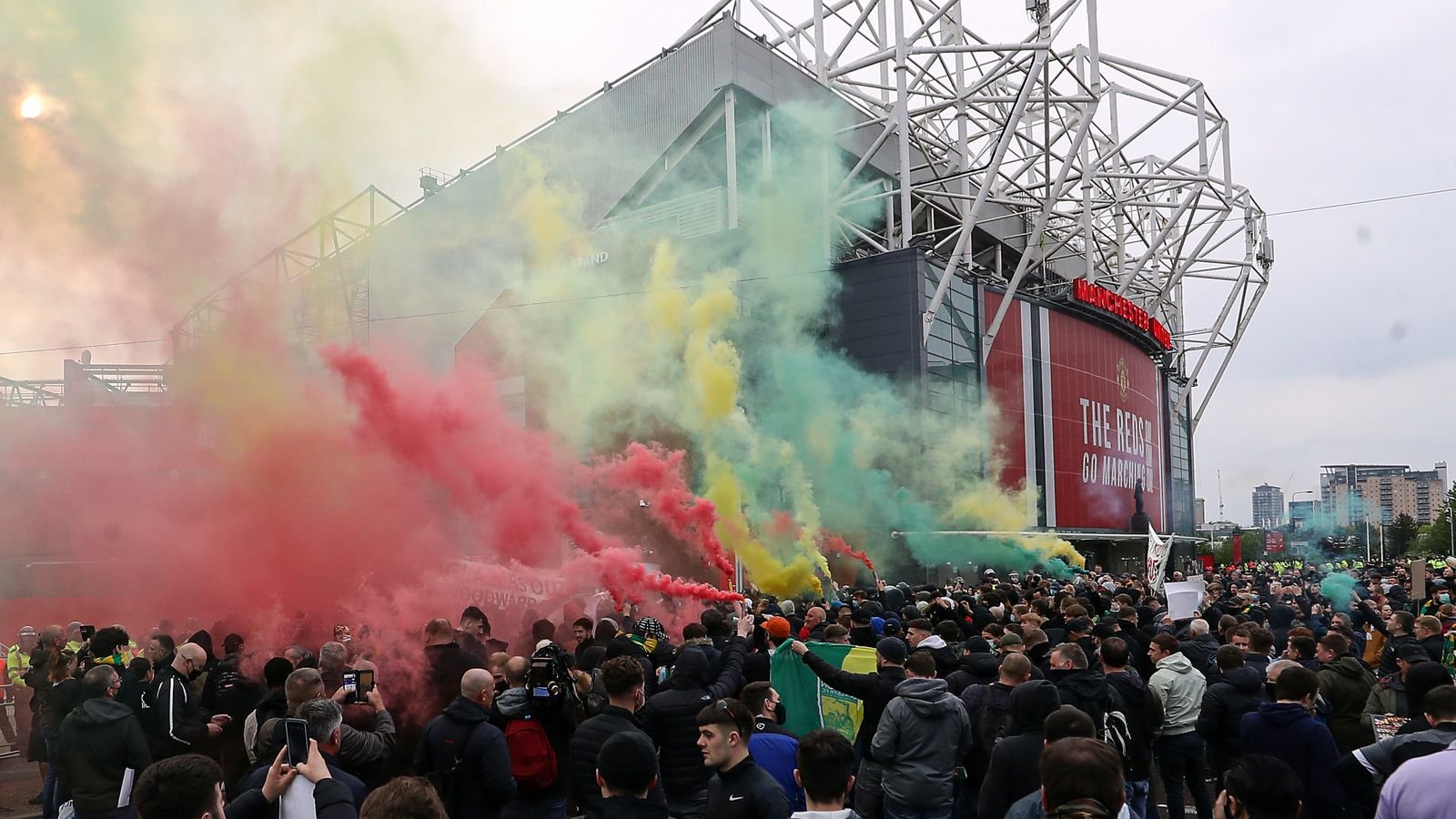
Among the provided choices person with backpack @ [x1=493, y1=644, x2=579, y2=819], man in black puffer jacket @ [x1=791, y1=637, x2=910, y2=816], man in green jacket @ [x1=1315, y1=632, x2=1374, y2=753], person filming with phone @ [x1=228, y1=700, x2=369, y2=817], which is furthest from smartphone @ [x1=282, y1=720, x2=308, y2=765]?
man in green jacket @ [x1=1315, y1=632, x2=1374, y2=753]

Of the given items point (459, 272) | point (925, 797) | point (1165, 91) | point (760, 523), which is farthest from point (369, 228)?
point (1165, 91)

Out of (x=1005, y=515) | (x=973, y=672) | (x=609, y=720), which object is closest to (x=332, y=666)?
(x=609, y=720)

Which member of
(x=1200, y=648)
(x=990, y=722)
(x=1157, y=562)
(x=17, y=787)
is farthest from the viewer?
(x=1157, y=562)

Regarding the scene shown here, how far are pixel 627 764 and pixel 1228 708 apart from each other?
4.55 m

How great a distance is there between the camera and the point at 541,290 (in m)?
30.5

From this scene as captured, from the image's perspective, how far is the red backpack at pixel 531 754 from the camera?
19.9 ft

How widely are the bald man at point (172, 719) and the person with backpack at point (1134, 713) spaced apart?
20.3 feet

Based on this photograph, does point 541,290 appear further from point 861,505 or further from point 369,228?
point 861,505

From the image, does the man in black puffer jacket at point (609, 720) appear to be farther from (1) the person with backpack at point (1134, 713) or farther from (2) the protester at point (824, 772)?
(1) the person with backpack at point (1134, 713)

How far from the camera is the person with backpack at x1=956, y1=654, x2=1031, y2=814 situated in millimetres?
6516

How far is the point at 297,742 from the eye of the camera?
4270 millimetres

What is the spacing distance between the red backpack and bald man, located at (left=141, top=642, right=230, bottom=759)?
8.22ft

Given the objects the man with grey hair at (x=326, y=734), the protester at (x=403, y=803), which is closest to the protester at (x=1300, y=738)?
the protester at (x=403, y=803)

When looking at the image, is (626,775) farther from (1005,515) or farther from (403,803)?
(1005,515)
